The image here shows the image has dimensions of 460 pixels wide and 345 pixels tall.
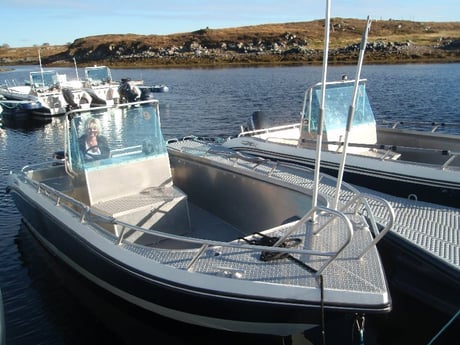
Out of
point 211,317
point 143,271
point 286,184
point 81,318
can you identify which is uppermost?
point 286,184

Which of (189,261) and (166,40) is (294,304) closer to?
(189,261)

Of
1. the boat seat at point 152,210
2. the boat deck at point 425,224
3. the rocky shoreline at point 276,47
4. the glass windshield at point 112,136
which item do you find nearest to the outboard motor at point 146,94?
the boat deck at point 425,224


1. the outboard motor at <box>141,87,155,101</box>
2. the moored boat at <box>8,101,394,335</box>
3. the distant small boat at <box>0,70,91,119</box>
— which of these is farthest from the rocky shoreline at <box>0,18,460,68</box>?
the moored boat at <box>8,101,394,335</box>

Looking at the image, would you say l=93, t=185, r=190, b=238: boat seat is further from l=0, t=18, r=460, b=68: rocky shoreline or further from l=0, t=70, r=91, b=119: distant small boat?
l=0, t=18, r=460, b=68: rocky shoreline

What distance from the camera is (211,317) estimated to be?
512 cm

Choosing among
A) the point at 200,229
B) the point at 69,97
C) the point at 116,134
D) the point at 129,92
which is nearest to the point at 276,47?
the point at 129,92

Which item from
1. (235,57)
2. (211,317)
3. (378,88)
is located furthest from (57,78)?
(235,57)

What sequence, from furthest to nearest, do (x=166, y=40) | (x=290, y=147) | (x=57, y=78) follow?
(x=166, y=40)
(x=57, y=78)
(x=290, y=147)

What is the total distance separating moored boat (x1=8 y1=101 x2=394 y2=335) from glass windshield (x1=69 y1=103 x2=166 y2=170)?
2 centimetres

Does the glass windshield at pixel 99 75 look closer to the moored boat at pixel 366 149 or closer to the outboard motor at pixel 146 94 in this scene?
the outboard motor at pixel 146 94

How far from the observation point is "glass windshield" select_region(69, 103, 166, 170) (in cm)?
700

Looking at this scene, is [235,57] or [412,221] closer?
[412,221]

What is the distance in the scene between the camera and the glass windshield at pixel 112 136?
7.00m

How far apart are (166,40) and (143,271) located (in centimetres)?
10660
